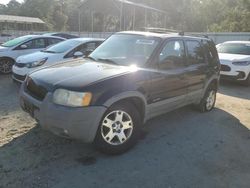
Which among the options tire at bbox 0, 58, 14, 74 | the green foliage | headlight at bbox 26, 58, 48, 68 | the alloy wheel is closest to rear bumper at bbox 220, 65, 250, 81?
headlight at bbox 26, 58, 48, 68

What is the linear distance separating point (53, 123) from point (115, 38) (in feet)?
7.68

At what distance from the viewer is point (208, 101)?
635 centimetres

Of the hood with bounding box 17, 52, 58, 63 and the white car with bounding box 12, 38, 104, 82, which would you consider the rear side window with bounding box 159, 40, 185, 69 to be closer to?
the white car with bounding box 12, 38, 104, 82

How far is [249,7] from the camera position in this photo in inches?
1211

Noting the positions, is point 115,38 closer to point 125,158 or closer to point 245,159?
point 125,158

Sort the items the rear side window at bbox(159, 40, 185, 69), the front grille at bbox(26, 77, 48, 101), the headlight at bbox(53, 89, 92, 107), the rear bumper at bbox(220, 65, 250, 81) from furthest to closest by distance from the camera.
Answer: the rear bumper at bbox(220, 65, 250, 81)
the rear side window at bbox(159, 40, 185, 69)
the front grille at bbox(26, 77, 48, 101)
the headlight at bbox(53, 89, 92, 107)

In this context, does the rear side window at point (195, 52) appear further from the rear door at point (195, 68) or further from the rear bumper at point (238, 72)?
the rear bumper at point (238, 72)

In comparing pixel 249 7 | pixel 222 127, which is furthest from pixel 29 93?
pixel 249 7

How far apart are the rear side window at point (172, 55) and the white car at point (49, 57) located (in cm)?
311

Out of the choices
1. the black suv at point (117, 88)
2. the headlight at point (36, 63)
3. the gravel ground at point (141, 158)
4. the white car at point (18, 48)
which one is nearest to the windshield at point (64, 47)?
the headlight at point (36, 63)

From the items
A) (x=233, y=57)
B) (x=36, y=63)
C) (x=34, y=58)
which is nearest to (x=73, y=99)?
(x=36, y=63)

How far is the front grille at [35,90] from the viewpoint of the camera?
3.84 metres

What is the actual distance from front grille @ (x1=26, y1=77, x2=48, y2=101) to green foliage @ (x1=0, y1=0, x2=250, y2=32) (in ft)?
87.7

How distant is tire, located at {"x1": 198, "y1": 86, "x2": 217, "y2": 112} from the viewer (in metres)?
6.20
